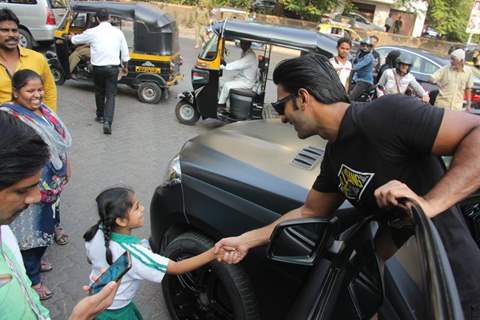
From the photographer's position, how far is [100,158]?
5.57m

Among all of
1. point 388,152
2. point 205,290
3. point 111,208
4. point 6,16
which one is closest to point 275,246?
point 388,152

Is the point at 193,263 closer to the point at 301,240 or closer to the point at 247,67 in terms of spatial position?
the point at 301,240

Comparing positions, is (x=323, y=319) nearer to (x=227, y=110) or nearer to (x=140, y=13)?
(x=227, y=110)

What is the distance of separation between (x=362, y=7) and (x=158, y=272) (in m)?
34.6

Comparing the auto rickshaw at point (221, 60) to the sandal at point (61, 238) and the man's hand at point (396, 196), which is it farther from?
the man's hand at point (396, 196)

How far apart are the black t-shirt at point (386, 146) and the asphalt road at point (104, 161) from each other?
1.98m

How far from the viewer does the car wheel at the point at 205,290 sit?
90.9 inches

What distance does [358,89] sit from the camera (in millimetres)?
8180

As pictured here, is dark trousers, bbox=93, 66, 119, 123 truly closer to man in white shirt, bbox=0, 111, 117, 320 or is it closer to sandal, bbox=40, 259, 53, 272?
sandal, bbox=40, 259, 53, 272

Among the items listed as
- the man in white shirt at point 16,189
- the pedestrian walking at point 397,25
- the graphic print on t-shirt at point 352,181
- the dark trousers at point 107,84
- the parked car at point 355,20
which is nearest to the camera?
the man in white shirt at point 16,189

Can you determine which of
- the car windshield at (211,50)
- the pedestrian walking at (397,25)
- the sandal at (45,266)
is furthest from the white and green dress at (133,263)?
the pedestrian walking at (397,25)

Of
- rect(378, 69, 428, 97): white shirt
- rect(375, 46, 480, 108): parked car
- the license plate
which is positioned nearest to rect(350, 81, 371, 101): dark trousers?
rect(378, 69, 428, 97): white shirt

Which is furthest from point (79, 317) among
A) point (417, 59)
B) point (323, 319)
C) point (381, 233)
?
point (417, 59)

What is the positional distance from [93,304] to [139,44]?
23.8 ft
